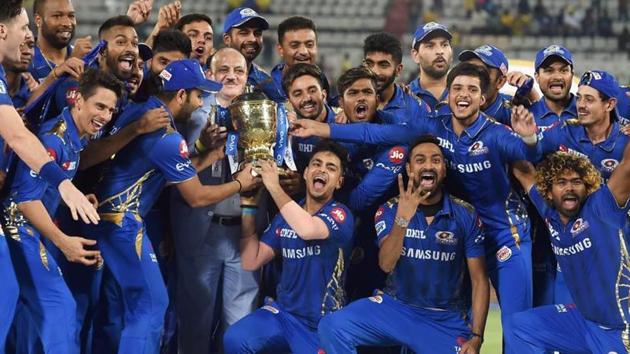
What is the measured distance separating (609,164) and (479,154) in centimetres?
85

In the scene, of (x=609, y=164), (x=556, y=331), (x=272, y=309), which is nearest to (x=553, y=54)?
(x=609, y=164)

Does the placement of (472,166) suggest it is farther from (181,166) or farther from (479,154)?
(181,166)

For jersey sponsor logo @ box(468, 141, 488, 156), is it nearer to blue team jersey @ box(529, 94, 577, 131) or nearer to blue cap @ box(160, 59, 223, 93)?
blue team jersey @ box(529, 94, 577, 131)

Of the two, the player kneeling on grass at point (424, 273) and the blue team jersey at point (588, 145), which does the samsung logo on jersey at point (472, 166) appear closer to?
the player kneeling on grass at point (424, 273)

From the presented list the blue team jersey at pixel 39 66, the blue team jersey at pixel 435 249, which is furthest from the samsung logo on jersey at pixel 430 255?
the blue team jersey at pixel 39 66

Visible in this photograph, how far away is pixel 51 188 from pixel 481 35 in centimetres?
1516

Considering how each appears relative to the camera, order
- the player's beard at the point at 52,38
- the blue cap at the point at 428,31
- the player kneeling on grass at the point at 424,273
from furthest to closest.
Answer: the blue cap at the point at 428,31, the player's beard at the point at 52,38, the player kneeling on grass at the point at 424,273

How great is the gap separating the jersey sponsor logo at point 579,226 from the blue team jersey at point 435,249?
0.63 meters

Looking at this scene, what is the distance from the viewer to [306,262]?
721 centimetres

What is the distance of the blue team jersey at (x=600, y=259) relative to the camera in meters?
6.73

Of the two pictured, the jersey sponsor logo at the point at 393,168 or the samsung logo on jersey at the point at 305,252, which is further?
the jersey sponsor logo at the point at 393,168

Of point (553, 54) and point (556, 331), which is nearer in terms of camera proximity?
point (556, 331)

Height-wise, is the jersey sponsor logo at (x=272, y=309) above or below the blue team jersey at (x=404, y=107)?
below

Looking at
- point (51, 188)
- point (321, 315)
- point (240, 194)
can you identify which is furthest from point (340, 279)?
point (51, 188)
